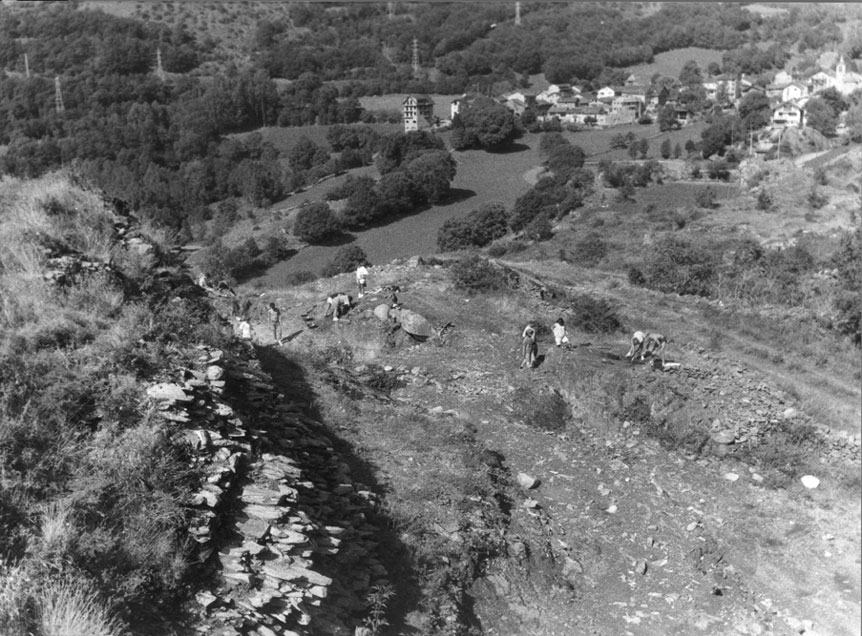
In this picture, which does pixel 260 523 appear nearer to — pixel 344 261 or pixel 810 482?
pixel 810 482

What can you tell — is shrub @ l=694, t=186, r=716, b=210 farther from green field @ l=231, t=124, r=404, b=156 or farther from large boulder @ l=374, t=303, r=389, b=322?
green field @ l=231, t=124, r=404, b=156

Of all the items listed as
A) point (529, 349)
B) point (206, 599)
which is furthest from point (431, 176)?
point (206, 599)

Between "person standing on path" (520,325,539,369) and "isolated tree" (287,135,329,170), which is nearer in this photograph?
"person standing on path" (520,325,539,369)

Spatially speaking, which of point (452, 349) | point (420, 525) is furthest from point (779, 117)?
point (420, 525)

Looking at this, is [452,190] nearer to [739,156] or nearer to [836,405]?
[739,156]

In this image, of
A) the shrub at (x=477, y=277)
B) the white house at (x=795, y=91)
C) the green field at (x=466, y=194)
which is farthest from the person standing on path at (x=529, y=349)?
the white house at (x=795, y=91)

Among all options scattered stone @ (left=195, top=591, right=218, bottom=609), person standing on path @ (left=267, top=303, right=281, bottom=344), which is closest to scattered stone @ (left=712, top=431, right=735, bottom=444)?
person standing on path @ (left=267, top=303, right=281, bottom=344)
